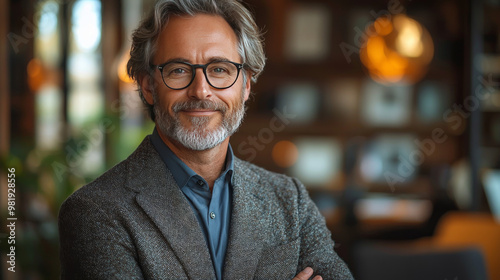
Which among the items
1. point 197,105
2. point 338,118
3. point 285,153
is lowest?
point 285,153

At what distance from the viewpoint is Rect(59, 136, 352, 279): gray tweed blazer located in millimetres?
1087

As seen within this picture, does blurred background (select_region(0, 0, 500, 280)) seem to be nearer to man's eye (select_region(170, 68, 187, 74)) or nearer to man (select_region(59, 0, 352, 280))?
man (select_region(59, 0, 352, 280))

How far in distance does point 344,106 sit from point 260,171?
5096 millimetres

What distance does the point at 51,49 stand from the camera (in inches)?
174

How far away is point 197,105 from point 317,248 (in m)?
0.45

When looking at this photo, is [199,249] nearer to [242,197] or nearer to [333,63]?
[242,197]

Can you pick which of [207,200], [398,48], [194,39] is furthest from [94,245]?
[398,48]

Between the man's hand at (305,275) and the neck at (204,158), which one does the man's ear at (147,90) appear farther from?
the man's hand at (305,275)

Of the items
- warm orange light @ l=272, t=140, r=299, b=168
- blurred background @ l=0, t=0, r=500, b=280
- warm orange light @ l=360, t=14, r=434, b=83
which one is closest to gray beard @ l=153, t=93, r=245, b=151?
blurred background @ l=0, t=0, r=500, b=280

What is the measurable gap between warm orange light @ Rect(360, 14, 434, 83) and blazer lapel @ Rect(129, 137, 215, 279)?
10.1ft

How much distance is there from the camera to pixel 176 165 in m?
1.20

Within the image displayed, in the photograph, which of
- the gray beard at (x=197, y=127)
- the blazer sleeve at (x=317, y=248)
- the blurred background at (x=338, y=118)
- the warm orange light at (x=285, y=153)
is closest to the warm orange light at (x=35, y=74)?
the blurred background at (x=338, y=118)

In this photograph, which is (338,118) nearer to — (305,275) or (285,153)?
(285,153)

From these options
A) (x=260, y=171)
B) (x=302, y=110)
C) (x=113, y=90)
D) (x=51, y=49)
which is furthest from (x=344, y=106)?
(x=260, y=171)
